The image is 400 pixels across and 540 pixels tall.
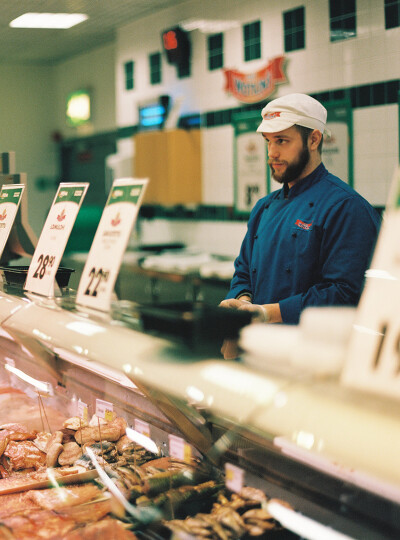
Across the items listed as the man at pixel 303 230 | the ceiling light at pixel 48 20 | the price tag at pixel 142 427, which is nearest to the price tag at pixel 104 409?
the price tag at pixel 142 427

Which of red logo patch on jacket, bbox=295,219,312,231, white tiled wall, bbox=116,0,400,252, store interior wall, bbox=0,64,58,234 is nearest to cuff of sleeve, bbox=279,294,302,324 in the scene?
red logo patch on jacket, bbox=295,219,312,231

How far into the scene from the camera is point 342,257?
214 centimetres

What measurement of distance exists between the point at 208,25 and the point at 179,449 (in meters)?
5.94

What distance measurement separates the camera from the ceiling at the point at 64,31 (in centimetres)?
708

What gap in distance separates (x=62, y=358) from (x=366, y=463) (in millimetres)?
1643

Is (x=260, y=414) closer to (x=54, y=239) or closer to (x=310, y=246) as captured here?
(x=54, y=239)

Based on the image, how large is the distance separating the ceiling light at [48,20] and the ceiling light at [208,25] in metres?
1.33

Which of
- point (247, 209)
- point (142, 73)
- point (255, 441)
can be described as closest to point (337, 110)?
point (247, 209)

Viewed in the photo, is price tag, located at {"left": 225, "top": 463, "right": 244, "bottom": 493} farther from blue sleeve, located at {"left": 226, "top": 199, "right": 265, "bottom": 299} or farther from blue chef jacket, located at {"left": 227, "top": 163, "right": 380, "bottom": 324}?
blue sleeve, located at {"left": 226, "top": 199, "right": 265, "bottom": 299}

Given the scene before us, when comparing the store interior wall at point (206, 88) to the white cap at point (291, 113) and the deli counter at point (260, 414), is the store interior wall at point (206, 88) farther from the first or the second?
the deli counter at point (260, 414)

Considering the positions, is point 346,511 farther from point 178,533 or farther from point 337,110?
point 337,110

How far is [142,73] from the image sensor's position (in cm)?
815

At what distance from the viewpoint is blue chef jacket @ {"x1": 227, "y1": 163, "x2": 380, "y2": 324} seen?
2105mm

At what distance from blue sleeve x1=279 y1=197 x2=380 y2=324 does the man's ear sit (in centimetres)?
29
